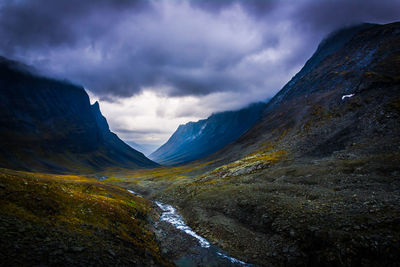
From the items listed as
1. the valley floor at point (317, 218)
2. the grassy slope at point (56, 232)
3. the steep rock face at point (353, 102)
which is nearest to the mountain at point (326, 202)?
the valley floor at point (317, 218)

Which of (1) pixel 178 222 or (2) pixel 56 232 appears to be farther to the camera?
(1) pixel 178 222

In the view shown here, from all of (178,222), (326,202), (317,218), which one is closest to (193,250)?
(178,222)

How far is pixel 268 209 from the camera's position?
1137 inches

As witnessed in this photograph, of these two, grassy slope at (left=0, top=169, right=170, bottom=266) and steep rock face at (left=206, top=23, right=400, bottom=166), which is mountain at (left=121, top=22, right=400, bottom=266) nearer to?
steep rock face at (left=206, top=23, right=400, bottom=166)

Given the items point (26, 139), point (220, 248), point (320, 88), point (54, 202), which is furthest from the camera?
point (26, 139)

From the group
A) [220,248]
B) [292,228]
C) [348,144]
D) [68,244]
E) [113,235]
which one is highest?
[348,144]

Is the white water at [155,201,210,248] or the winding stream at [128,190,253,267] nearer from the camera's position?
the winding stream at [128,190,253,267]

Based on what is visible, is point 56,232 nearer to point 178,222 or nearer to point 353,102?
point 178,222

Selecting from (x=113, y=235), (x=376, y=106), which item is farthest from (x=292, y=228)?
(x=376, y=106)

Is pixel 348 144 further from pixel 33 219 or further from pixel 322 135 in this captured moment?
pixel 33 219

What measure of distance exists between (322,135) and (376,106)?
2204 cm

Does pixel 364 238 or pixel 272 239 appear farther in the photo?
pixel 272 239

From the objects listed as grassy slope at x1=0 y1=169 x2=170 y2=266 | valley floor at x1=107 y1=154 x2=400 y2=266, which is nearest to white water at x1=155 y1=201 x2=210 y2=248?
valley floor at x1=107 y1=154 x2=400 y2=266

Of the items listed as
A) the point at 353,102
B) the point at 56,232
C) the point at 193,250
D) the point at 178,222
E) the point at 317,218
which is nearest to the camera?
the point at 56,232
